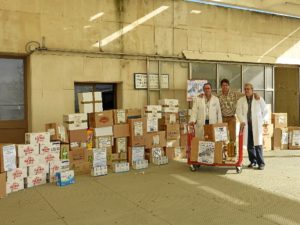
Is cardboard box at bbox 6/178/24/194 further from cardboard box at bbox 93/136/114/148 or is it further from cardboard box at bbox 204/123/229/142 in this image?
cardboard box at bbox 204/123/229/142

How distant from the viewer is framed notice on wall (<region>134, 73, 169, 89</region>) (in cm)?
859

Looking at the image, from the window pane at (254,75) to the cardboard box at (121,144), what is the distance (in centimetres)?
443

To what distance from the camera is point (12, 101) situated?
7.63 metres

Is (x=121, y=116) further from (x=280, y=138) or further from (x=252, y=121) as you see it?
(x=280, y=138)

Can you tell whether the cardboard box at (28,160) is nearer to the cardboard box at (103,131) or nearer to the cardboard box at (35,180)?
the cardboard box at (35,180)

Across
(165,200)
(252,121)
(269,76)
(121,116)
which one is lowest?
(165,200)

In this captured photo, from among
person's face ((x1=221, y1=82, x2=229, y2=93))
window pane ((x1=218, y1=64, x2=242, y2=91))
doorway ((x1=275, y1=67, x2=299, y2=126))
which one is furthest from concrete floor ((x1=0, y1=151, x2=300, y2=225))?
doorway ((x1=275, y1=67, x2=299, y2=126))

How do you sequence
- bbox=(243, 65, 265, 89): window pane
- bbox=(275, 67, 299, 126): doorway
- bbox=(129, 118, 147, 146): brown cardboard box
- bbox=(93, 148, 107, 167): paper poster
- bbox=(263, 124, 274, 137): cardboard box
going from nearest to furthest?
bbox=(93, 148, 107, 167): paper poster < bbox=(129, 118, 147, 146): brown cardboard box < bbox=(263, 124, 274, 137): cardboard box < bbox=(243, 65, 265, 89): window pane < bbox=(275, 67, 299, 126): doorway

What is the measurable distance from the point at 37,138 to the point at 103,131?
1634 millimetres

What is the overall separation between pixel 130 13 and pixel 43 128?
132 inches

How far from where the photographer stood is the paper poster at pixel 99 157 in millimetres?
6926

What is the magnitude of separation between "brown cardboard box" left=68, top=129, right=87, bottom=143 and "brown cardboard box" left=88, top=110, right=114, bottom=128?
277 millimetres

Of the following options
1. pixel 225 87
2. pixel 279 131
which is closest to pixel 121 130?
pixel 225 87

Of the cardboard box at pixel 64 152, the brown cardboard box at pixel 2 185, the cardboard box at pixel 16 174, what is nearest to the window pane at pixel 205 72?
the cardboard box at pixel 64 152
